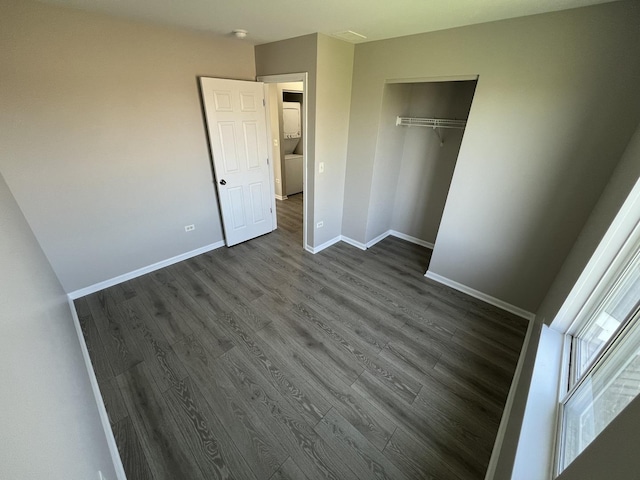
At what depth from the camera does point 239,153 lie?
3.29 meters

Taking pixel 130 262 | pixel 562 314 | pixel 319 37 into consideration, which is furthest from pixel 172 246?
pixel 562 314

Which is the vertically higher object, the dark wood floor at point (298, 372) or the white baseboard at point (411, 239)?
the white baseboard at point (411, 239)

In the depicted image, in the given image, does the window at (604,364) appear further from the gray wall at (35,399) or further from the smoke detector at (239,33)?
the smoke detector at (239,33)

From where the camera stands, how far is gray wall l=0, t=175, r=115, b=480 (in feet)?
1.86

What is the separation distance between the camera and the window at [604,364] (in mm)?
945

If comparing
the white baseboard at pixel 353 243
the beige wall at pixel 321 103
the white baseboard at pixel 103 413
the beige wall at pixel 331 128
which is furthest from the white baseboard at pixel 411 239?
the white baseboard at pixel 103 413

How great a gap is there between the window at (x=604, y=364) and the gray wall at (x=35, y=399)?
166cm

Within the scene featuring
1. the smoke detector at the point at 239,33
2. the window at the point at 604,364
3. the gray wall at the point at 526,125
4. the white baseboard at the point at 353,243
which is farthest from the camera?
the white baseboard at the point at 353,243

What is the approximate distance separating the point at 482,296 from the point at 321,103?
9.00ft

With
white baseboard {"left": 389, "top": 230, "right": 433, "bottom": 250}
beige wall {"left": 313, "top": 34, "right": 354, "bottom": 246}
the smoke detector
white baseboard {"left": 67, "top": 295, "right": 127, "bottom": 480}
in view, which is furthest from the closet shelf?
white baseboard {"left": 67, "top": 295, "right": 127, "bottom": 480}

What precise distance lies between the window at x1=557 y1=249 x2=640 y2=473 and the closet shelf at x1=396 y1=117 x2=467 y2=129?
7.05 ft

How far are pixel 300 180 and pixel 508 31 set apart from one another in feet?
14.2

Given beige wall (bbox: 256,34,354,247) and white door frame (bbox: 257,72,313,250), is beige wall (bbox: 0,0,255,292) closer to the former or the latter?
white door frame (bbox: 257,72,313,250)

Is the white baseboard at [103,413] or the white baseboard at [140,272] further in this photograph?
the white baseboard at [140,272]
